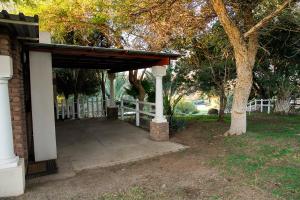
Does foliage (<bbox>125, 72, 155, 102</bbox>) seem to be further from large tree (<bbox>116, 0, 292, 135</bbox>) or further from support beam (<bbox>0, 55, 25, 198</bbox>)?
support beam (<bbox>0, 55, 25, 198</bbox>)

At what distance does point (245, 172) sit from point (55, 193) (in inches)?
A: 131

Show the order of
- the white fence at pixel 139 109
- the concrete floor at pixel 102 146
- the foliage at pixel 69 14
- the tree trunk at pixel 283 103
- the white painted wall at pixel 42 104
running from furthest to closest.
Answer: the tree trunk at pixel 283 103 → the foliage at pixel 69 14 → the white fence at pixel 139 109 → the concrete floor at pixel 102 146 → the white painted wall at pixel 42 104

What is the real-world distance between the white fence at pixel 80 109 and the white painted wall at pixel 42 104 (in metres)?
6.33

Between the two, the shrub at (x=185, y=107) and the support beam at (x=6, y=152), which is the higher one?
the support beam at (x=6, y=152)

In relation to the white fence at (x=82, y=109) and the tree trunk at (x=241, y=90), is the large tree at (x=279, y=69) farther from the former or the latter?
the white fence at (x=82, y=109)

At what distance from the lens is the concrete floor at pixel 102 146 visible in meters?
5.78

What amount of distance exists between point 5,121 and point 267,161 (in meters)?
4.87

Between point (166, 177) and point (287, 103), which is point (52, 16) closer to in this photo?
point (166, 177)

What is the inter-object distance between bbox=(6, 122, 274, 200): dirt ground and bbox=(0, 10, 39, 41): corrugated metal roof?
2573mm

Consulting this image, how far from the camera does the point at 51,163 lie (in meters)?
5.57

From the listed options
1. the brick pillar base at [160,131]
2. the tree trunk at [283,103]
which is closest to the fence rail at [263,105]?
the tree trunk at [283,103]

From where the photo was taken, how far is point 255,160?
5.33 m

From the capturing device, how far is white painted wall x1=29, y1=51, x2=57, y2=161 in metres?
5.54

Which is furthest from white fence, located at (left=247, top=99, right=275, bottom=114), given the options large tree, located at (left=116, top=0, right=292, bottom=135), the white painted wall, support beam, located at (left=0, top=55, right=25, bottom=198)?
support beam, located at (left=0, top=55, right=25, bottom=198)
